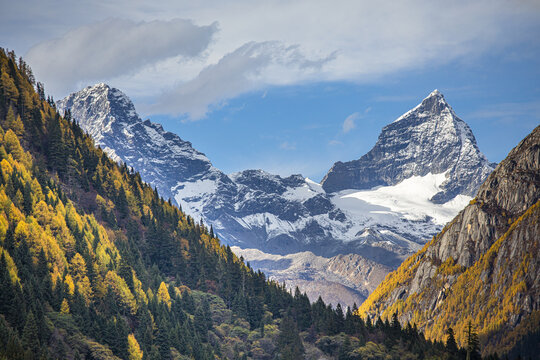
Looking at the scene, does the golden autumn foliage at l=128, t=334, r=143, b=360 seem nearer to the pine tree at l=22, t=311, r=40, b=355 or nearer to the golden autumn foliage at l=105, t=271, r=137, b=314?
the golden autumn foliage at l=105, t=271, r=137, b=314

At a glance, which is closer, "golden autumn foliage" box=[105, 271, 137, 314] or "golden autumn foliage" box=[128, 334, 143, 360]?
"golden autumn foliage" box=[128, 334, 143, 360]

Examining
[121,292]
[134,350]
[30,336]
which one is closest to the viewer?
[30,336]

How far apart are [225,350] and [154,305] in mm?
25723

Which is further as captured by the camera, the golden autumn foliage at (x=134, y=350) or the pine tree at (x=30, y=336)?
the golden autumn foliage at (x=134, y=350)

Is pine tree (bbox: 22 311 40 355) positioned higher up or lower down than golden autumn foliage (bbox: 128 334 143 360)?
higher up

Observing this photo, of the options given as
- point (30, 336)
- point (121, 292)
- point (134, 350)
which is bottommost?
point (134, 350)

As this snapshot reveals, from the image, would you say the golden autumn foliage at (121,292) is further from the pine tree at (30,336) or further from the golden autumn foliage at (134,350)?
the pine tree at (30,336)

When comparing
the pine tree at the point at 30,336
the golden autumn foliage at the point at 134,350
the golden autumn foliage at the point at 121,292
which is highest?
the golden autumn foliage at the point at 121,292

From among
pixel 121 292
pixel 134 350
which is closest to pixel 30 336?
pixel 134 350

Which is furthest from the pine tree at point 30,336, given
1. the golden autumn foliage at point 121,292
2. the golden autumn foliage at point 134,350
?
the golden autumn foliage at point 121,292

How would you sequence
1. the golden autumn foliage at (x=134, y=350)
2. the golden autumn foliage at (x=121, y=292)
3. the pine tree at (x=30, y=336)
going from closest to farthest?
1. the pine tree at (x=30, y=336)
2. the golden autumn foliage at (x=134, y=350)
3. the golden autumn foliage at (x=121, y=292)

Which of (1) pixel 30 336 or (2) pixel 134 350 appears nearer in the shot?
(1) pixel 30 336

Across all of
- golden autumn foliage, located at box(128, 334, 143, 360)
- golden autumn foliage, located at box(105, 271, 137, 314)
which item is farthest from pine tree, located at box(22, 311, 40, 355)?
golden autumn foliage, located at box(105, 271, 137, 314)

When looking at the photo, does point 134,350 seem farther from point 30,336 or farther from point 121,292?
point 30,336
